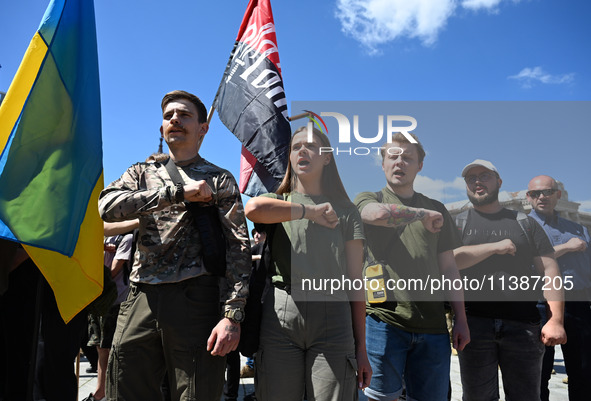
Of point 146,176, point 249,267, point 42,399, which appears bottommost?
point 42,399

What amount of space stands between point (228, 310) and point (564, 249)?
3561 millimetres

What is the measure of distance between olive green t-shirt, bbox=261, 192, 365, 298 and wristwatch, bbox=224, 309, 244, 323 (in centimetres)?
31

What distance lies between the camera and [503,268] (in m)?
3.19

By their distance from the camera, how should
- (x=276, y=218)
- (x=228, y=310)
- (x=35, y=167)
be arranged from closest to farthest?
(x=228, y=310), (x=276, y=218), (x=35, y=167)

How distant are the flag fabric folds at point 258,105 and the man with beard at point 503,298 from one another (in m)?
2.36

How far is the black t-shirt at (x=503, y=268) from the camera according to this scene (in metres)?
3.06

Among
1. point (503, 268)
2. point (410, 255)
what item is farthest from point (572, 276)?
point (410, 255)

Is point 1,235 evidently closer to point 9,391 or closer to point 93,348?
point 9,391

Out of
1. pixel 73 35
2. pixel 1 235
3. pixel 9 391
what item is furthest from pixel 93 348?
pixel 73 35

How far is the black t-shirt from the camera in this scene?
120 inches

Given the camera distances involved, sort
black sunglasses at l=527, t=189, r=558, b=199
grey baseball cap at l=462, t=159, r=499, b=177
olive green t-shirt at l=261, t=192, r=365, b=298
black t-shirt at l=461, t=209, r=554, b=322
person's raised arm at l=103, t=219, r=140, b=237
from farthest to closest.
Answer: black sunglasses at l=527, t=189, r=558, b=199 < grey baseball cap at l=462, t=159, r=499, b=177 < black t-shirt at l=461, t=209, r=554, b=322 < person's raised arm at l=103, t=219, r=140, b=237 < olive green t-shirt at l=261, t=192, r=365, b=298

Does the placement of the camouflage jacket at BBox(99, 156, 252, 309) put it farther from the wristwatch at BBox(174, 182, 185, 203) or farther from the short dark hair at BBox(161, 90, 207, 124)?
the short dark hair at BBox(161, 90, 207, 124)

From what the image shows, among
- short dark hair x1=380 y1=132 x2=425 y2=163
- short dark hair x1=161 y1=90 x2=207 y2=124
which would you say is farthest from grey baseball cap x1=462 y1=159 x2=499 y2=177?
short dark hair x1=161 y1=90 x2=207 y2=124

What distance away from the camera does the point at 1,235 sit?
2.49m
